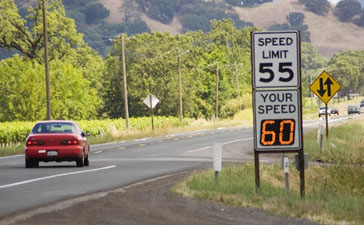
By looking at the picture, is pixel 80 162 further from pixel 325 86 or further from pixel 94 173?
pixel 325 86

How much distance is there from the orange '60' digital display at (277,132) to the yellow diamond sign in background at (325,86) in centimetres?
2062

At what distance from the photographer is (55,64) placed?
9800 cm

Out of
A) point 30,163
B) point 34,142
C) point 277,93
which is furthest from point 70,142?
point 277,93

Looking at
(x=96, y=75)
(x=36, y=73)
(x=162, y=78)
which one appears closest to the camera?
(x=36, y=73)

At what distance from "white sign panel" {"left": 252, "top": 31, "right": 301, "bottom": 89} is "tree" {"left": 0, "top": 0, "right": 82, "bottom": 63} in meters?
77.3

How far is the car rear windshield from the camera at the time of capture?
26.2m

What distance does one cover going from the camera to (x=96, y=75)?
120625 millimetres

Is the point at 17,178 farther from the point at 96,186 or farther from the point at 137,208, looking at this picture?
the point at 137,208

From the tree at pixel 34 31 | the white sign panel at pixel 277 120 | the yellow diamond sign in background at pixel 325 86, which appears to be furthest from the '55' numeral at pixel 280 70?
the tree at pixel 34 31

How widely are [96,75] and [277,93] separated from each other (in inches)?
4132

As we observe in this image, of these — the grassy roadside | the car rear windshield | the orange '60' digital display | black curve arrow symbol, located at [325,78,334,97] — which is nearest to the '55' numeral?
the orange '60' digital display

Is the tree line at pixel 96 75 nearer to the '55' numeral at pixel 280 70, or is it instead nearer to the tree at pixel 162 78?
the tree at pixel 162 78

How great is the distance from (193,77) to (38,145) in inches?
3589

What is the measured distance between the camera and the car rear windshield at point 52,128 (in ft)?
86.0
